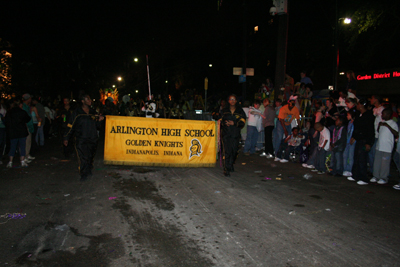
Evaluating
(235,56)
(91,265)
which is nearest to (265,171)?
(91,265)

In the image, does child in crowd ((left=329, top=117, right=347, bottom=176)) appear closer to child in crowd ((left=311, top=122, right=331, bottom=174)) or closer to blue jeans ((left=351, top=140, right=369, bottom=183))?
child in crowd ((left=311, top=122, right=331, bottom=174))

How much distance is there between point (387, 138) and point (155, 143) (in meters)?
5.88

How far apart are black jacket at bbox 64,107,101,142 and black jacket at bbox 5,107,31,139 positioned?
2.22 metres

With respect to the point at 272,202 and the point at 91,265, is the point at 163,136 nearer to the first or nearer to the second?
the point at 272,202

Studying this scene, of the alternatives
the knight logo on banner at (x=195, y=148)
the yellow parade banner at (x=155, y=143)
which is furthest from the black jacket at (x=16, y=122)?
the knight logo on banner at (x=195, y=148)

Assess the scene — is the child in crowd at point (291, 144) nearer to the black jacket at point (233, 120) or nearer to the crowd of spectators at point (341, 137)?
the crowd of spectators at point (341, 137)

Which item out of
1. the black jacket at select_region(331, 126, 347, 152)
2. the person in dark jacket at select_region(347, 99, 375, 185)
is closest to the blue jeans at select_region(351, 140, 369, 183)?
the person in dark jacket at select_region(347, 99, 375, 185)

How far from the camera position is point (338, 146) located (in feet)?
26.8

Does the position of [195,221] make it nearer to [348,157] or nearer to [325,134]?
[348,157]

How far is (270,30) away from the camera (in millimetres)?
34375

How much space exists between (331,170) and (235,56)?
36157 millimetres

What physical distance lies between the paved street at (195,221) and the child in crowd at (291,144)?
2427mm

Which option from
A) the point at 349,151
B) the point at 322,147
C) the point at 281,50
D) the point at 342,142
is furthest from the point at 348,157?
the point at 281,50

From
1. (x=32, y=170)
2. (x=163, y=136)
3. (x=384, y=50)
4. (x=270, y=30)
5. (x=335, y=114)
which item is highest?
(x=270, y=30)
